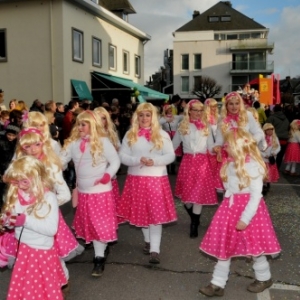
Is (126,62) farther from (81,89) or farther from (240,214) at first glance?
(240,214)

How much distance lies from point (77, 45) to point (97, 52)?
238 cm

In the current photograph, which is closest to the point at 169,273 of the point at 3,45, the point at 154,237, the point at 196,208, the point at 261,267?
the point at 154,237

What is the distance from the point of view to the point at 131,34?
27109 millimetres

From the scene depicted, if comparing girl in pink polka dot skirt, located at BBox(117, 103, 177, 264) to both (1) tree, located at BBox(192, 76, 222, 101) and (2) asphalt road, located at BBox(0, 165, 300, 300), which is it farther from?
(1) tree, located at BBox(192, 76, 222, 101)

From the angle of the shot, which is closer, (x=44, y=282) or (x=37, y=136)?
(x=44, y=282)

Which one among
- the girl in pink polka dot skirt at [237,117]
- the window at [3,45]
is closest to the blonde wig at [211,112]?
the girl in pink polka dot skirt at [237,117]

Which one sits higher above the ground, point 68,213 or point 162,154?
point 162,154

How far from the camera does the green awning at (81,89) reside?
19.5 meters

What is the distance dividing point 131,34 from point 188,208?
72.9 feet

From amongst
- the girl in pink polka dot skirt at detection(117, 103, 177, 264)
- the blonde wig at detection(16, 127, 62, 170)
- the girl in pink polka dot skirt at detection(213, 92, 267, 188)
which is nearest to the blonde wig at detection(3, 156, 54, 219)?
the blonde wig at detection(16, 127, 62, 170)

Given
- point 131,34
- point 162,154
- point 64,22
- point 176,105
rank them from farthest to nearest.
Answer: point 131,34
point 64,22
point 176,105
point 162,154

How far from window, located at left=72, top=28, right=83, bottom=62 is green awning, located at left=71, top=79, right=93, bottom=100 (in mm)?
1036

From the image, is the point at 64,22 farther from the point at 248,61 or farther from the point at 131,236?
the point at 248,61

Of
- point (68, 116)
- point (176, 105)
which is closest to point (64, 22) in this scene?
point (176, 105)
